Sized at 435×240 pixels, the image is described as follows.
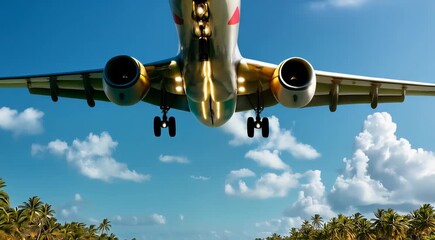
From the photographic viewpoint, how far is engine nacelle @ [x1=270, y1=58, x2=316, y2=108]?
13.5 metres

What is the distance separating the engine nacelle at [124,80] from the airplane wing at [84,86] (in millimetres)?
1407

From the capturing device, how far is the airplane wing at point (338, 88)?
611 inches

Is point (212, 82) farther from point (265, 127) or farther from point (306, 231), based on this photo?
point (306, 231)

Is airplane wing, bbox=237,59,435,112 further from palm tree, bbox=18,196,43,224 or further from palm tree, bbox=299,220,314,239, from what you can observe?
palm tree, bbox=299,220,314,239

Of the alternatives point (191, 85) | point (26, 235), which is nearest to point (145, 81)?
point (191, 85)

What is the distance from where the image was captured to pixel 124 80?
14.1m

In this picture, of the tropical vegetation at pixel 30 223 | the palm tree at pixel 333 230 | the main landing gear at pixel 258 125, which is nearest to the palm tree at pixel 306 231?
the palm tree at pixel 333 230

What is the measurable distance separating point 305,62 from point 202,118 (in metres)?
4.49

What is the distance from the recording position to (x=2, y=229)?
4884 cm

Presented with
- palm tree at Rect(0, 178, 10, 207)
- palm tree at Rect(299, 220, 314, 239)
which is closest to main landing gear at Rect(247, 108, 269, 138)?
palm tree at Rect(0, 178, 10, 207)

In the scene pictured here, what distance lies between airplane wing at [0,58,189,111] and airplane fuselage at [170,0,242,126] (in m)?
1.38

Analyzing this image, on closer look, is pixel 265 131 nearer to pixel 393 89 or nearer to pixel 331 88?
pixel 331 88

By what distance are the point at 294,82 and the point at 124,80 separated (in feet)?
16.3

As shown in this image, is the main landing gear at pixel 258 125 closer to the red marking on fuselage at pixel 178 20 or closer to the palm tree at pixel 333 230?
the red marking on fuselage at pixel 178 20
